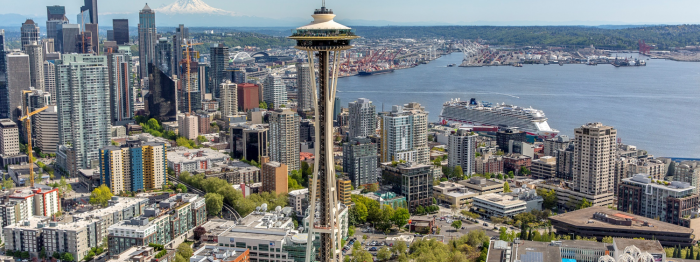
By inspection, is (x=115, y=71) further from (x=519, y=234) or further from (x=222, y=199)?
(x=519, y=234)

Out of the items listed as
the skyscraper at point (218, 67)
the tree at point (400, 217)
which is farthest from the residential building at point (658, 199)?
the skyscraper at point (218, 67)

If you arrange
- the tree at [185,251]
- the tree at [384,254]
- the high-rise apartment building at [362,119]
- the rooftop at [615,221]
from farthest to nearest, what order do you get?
1. the high-rise apartment building at [362,119]
2. the rooftop at [615,221]
3. the tree at [384,254]
4. the tree at [185,251]

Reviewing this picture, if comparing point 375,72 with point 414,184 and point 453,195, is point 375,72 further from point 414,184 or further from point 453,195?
point 414,184

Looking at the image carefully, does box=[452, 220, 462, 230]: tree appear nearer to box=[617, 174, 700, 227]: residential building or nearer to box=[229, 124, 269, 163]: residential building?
box=[617, 174, 700, 227]: residential building

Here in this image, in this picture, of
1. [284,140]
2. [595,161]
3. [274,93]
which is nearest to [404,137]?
[284,140]

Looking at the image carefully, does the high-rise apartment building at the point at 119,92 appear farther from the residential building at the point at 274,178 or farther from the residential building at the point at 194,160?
A: the residential building at the point at 274,178

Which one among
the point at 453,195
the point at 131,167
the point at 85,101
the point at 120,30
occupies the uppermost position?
the point at 120,30
